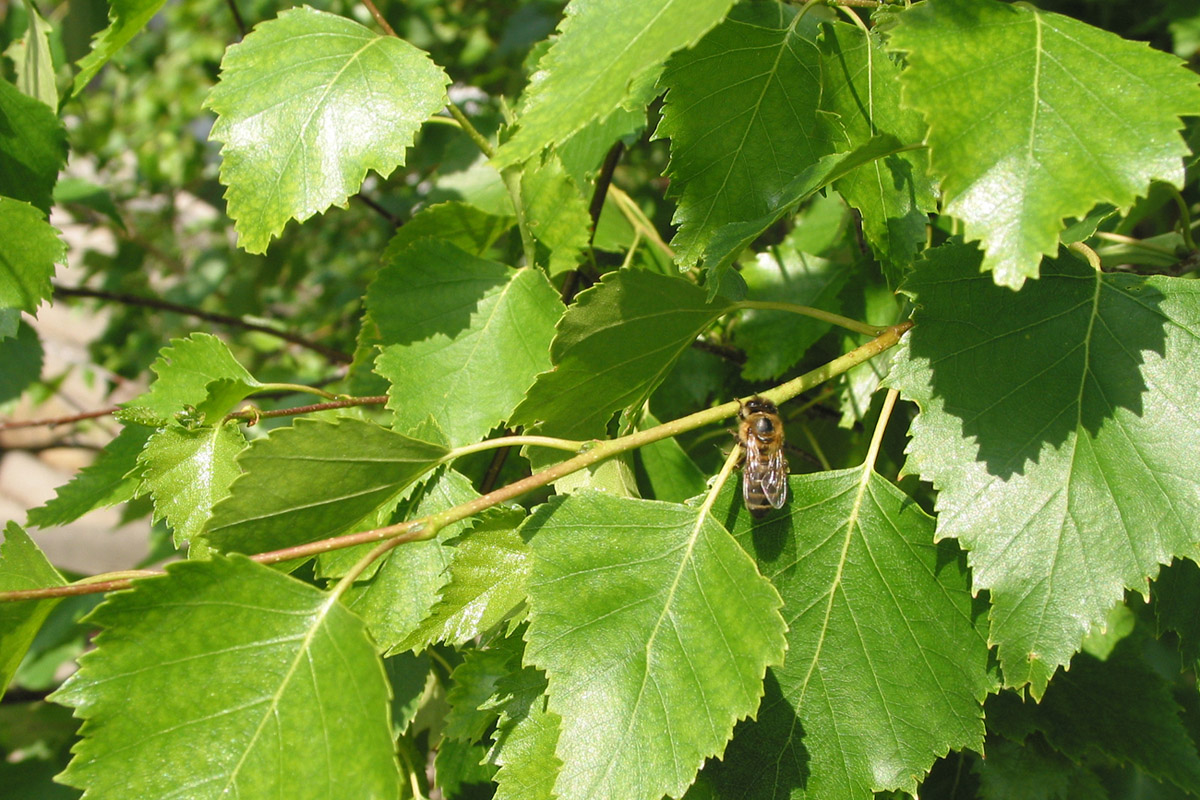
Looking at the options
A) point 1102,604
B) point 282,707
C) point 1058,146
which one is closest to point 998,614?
point 1102,604

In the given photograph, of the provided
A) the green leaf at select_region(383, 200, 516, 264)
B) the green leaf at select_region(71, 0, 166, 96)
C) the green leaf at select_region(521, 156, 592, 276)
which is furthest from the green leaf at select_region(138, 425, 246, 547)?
the green leaf at select_region(71, 0, 166, 96)

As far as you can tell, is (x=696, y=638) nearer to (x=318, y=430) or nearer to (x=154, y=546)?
(x=318, y=430)

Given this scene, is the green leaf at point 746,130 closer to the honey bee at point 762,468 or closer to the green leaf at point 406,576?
the honey bee at point 762,468

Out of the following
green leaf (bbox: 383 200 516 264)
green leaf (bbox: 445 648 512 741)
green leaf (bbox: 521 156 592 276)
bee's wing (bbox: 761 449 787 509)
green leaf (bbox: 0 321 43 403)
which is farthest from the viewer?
green leaf (bbox: 0 321 43 403)

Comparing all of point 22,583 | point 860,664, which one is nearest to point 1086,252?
point 860,664

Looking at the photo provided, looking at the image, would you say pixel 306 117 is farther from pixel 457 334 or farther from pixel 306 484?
pixel 306 484

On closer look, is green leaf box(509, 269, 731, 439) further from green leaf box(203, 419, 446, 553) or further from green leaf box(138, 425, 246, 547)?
green leaf box(138, 425, 246, 547)
